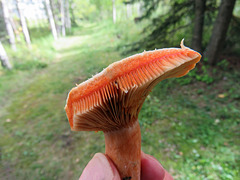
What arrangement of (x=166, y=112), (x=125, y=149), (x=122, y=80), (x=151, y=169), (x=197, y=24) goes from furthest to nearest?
(x=166, y=112) → (x=197, y=24) → (x=151, y=169) → (x=125, y=149) → (x=122, y=80)

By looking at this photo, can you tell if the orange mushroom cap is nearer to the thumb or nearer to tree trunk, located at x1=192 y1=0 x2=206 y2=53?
the thumb

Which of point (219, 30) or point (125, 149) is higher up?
point (219, 30)

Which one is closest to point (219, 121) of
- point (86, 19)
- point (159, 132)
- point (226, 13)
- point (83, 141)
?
point (159, 132)

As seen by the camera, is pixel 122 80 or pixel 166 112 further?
pixel 166 112

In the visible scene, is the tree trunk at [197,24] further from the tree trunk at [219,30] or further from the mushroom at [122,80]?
the mushroom at [122,80]

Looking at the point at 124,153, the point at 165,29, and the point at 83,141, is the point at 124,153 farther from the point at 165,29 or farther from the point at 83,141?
the point at 165,29

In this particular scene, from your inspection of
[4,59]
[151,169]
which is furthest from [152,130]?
[4,59]

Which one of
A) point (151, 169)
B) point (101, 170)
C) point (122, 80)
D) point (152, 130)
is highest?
point (122, 80)

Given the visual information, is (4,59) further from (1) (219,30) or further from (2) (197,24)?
(1) (219,30)
